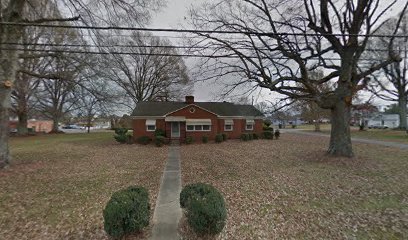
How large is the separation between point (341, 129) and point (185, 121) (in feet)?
48.4

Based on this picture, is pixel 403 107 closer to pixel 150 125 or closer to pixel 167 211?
pixel 150 125

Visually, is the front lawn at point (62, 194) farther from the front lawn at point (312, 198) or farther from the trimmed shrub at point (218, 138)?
the trimmed shrub at point (218, 138)

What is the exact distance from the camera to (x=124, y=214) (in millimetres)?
3895

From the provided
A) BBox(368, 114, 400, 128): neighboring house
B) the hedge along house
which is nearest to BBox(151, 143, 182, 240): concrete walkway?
the hedge along house

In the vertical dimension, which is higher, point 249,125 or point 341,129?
point 249,125

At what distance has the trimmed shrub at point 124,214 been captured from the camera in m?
3.88

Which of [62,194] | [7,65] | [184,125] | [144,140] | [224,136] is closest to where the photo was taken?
[62,194]

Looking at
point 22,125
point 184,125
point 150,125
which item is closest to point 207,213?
point 184,125

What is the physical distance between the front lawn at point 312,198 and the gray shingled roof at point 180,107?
1405 centimetres

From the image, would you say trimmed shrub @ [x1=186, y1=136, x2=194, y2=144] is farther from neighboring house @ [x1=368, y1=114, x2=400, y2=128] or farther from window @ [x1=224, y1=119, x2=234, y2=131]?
neighboring house @ [x1=368, y1=114, x2=400, y2=128]

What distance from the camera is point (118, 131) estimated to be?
80.1ft

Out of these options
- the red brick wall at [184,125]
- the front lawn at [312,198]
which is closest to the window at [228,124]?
the red brick wall at [184,125]

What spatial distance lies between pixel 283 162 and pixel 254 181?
4.36 meters

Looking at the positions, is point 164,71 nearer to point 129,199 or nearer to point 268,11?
point 268,11
